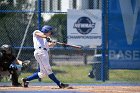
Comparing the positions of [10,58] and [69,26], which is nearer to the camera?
[10,58]

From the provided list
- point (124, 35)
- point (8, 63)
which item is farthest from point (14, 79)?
point (124, 35)

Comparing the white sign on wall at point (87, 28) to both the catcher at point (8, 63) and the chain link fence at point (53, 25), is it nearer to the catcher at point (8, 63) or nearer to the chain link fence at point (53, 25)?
the chain link fence at point (53, 25)

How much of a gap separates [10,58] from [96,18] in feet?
12.9

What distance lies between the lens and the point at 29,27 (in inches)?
730

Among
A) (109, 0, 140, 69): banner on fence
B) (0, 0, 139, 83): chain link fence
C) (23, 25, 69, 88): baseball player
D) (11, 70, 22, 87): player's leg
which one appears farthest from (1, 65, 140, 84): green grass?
(23, 25, 69, 88): baseball player

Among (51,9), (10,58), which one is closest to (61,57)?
(51,9)

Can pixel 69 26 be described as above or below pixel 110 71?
above

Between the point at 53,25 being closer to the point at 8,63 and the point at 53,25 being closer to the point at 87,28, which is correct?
the point at 87,28

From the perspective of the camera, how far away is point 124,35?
1808cm

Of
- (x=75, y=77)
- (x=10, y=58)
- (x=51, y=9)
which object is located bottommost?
(x=75, y=77)

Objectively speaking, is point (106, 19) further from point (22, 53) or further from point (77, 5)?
point (22, 53)

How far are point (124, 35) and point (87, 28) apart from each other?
1.25 metres

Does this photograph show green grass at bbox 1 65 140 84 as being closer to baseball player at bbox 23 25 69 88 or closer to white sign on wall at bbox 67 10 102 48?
white sign on wall at bbox 67 10 102 48

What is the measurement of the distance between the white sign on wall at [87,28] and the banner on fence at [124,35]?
454 mm
